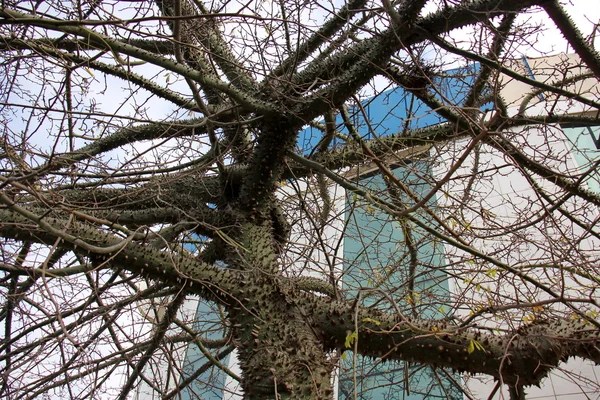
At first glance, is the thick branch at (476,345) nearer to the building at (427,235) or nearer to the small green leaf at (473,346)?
the small green leaf at (473,346)

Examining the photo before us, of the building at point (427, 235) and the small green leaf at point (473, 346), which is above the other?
the building at point (427, 235)

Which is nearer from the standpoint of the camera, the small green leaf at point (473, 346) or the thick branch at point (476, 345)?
the small green leaf at point (473, 346)

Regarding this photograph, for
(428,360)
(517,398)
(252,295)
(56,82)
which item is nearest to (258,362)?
(252,295)

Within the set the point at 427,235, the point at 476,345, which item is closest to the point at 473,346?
the point at 476,345

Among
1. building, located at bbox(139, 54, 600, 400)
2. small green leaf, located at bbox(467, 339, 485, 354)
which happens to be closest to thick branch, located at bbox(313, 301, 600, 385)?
small green leaf, located at bbox(467, 339, 485, 354)

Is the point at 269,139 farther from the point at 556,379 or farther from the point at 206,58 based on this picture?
the point at 556,379

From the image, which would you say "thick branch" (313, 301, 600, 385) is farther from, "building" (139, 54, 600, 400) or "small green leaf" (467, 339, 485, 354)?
"building" (139, 54, 600, 400)

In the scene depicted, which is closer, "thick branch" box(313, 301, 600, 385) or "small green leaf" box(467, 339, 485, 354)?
A: "small green leaf" box(467, 339, 485, 354)

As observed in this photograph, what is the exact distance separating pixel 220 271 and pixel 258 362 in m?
0.59

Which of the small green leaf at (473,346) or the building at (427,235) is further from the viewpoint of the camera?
the building at (427,235)

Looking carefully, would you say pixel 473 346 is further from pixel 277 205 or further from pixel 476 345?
pixel 277 205

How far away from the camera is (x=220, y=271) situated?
9.16 ft

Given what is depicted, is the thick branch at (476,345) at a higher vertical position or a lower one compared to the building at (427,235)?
lower

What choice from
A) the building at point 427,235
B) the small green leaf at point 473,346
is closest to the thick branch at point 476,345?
the small green leaf at point 473,346
